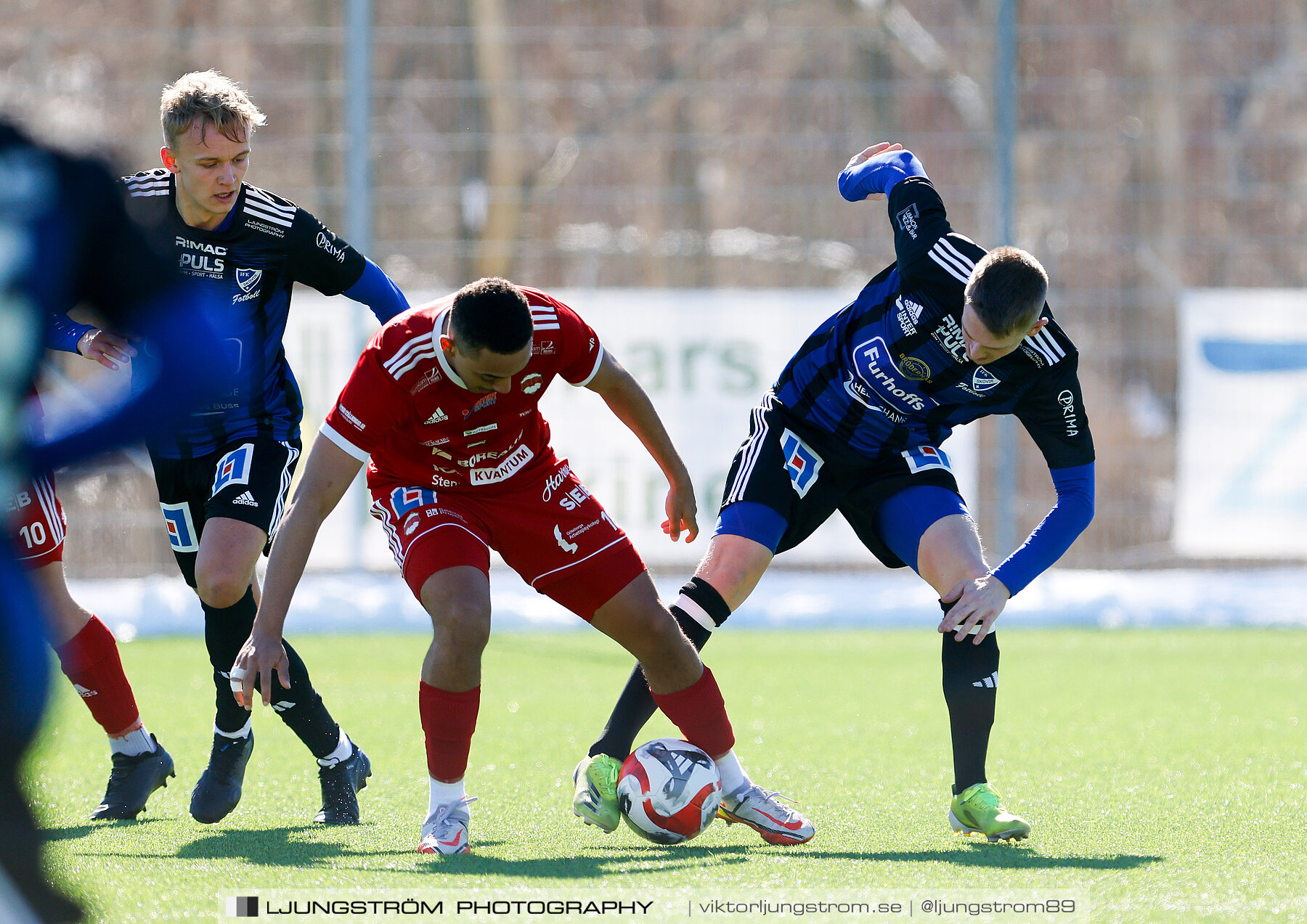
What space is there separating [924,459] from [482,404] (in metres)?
1.42

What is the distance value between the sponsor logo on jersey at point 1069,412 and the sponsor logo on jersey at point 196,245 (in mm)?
2383

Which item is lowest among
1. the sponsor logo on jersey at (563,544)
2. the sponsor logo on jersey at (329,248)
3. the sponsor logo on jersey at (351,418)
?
the sponsor logo on jersey at (563,544)

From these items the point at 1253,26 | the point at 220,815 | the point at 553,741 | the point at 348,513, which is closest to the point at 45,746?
the point at 220,815

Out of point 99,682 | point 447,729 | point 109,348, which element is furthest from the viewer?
point 99,682

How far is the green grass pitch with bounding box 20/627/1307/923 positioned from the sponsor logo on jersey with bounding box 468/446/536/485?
2.95ft

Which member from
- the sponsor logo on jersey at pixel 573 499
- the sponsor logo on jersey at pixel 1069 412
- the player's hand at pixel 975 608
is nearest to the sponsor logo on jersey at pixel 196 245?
the sponsor logo on jersey at pixel 573 499

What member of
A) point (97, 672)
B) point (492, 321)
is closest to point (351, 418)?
point (492, 321)

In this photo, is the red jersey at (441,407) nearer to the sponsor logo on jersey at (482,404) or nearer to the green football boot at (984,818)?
the sponsor logo on jersey at (482,404)

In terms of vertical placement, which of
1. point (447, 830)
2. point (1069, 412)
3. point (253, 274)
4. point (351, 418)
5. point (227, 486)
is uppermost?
point (253, 274)

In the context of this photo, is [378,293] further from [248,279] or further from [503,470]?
[503,470]

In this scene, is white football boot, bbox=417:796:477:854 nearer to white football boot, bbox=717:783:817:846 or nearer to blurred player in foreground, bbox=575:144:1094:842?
blurred player in foreground, bbox=575:144:1094:842

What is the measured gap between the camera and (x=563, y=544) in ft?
12.8

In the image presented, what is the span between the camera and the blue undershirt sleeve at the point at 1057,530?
3.96m

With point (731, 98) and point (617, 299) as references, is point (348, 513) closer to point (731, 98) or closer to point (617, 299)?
point (617, 299)
